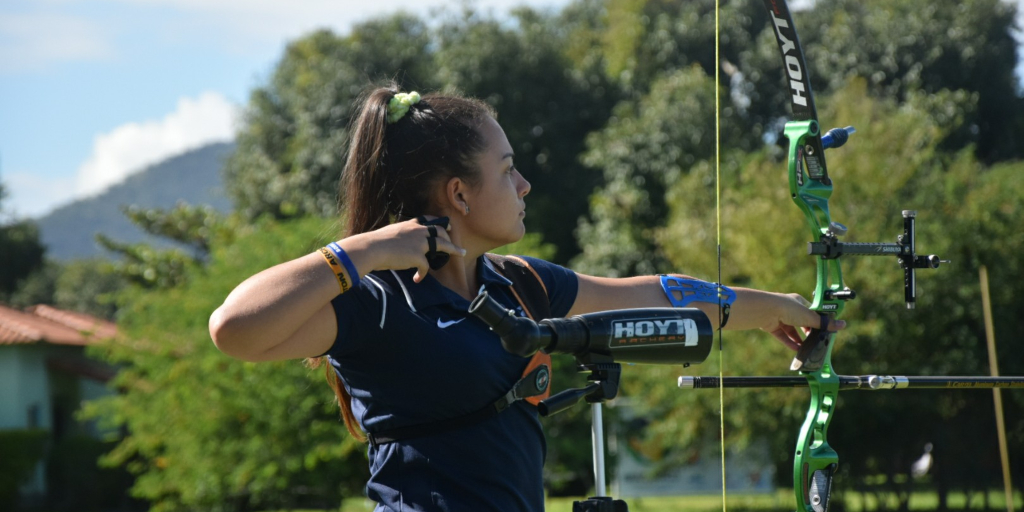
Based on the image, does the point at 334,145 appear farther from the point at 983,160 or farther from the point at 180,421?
the point at 983,160

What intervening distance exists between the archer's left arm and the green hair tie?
0.63m

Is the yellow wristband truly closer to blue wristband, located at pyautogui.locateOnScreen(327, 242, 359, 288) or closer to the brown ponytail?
blue wristband, located at pyautogui.locateOnScreen(327, 242, 359, 288)

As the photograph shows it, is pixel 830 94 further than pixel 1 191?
No

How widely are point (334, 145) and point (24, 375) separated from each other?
8.74 meters

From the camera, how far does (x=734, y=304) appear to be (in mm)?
2807

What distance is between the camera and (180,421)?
13508mm

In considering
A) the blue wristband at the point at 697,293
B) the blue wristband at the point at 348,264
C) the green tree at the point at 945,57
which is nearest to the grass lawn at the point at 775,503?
the green tree at the point at 945,57

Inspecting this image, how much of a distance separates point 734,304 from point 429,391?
3.49ft

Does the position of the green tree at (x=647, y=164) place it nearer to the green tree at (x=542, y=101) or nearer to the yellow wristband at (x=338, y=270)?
the green tree at (x=542, y=101)

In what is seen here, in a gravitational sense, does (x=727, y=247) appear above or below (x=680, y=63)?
below

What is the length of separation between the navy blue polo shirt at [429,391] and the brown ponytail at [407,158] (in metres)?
0.22

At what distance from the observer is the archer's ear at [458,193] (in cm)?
227

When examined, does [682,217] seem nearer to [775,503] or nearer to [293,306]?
[775,503]

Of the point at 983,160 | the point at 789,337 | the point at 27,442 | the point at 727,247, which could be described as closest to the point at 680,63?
the point at 983,160
